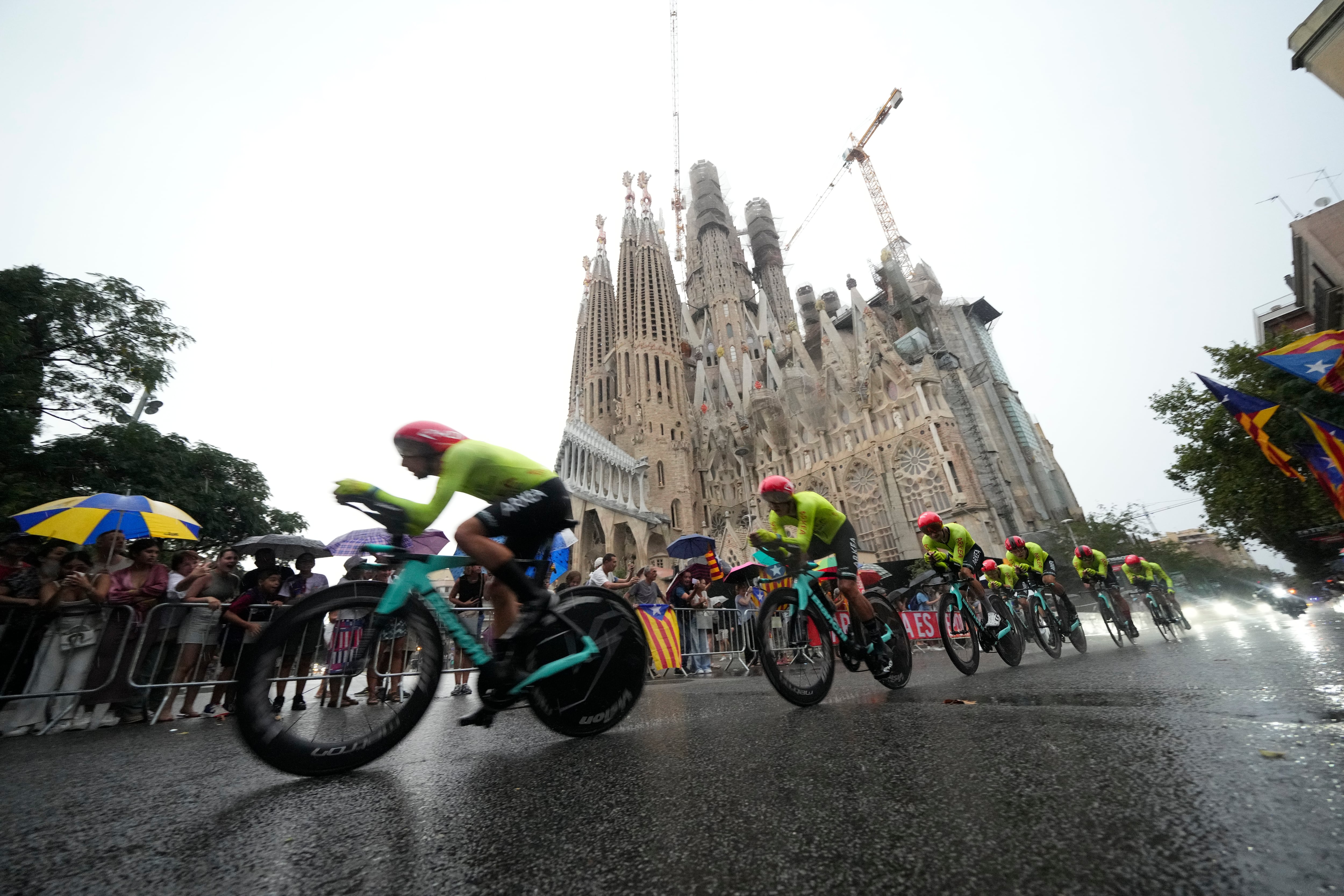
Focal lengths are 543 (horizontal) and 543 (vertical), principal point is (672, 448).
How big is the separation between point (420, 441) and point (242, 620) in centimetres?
395

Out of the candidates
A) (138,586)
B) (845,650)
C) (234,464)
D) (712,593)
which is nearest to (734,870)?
(845,650)

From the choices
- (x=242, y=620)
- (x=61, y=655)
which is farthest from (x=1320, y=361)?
(x=61, y=655)

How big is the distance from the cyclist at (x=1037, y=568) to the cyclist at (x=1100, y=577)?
58.9 inches

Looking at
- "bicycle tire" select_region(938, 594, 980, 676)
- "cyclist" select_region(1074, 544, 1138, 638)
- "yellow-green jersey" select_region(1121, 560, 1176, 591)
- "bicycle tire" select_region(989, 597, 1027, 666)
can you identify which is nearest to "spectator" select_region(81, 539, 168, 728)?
"bicycle tire" select_region(938, 594, 980, 676)

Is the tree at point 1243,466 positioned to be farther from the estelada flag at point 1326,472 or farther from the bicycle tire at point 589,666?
the bicycle tire at point 589,666

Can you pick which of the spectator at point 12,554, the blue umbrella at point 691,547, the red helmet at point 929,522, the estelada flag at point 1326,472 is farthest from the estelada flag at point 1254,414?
the spectator at point 12,554

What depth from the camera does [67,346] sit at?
549 inches

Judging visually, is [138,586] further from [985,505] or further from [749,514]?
[749,514]

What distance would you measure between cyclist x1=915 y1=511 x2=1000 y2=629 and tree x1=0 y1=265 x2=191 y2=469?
1793cm

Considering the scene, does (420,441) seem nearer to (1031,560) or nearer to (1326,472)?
(1031,560)

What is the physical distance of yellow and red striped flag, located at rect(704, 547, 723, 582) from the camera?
12.6 metres

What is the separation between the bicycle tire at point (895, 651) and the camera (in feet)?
13.1

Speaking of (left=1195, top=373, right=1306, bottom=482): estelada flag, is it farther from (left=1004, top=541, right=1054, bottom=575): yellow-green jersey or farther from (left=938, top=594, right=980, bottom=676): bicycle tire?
(left=938, top=594, right=980, bottom=676): bicycle tire

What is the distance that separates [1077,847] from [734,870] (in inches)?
25.1
